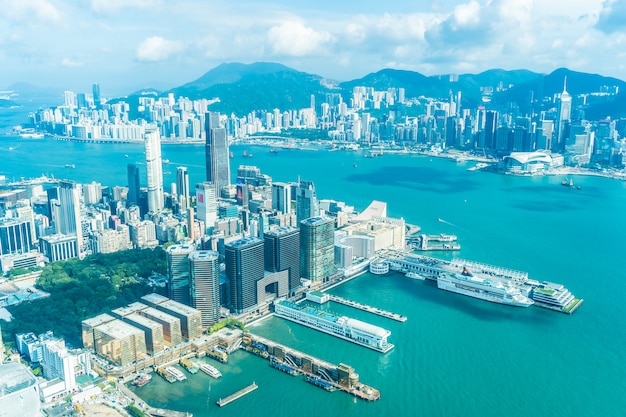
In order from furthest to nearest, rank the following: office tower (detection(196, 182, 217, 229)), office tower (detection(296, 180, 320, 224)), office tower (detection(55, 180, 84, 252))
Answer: office tower (detection(196, 182, 217, 229)) → office tower (detection(55, 180, 84, 252)) → office tower (detection(296, 180, 320, 224))

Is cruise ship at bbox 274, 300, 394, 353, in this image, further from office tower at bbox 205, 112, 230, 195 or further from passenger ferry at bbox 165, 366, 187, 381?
office tower at bbox 205, 112, 230, 195

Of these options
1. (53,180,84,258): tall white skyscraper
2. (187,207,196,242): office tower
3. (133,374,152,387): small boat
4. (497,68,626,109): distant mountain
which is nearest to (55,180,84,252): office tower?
(53,180,84,258): tall white skyscraper

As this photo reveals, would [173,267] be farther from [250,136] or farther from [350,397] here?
[250,136]

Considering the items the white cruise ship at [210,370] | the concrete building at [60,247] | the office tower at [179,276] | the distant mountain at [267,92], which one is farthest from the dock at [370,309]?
the distant mountain at [267,92]

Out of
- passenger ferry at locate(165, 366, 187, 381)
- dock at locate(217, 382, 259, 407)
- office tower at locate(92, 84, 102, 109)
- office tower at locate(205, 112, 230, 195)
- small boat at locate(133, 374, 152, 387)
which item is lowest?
dock at locate(217, 382, 259, 407)

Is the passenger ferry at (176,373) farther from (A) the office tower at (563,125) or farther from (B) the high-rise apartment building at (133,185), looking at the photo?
(A) the office tower at (563,125)

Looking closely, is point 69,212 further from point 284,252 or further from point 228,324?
point 228,324

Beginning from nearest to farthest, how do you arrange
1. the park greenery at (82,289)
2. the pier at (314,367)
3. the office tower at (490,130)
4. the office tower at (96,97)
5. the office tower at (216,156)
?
the pier at (314,367), the park greenery at (82,289), the office tower at (216,156), the office tower at (490,130), the office tower at (96,97)

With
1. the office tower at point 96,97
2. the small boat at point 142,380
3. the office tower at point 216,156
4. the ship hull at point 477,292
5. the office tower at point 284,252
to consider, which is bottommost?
the small boat at point 142,380
